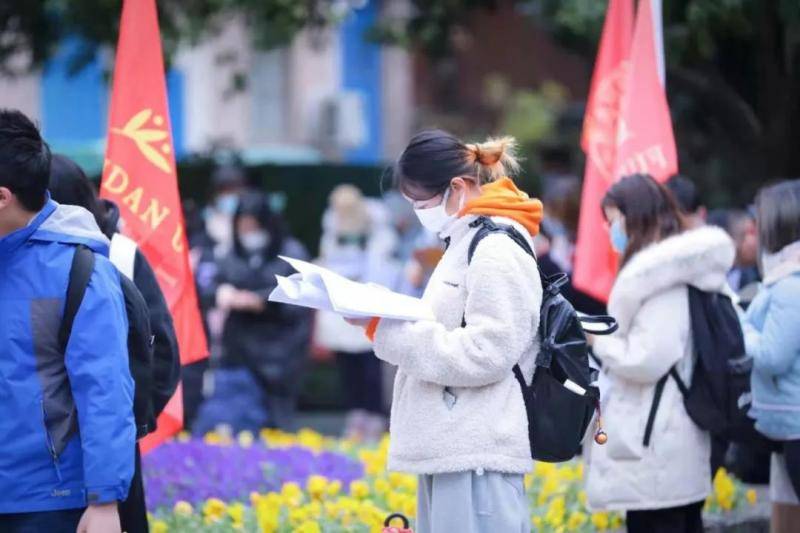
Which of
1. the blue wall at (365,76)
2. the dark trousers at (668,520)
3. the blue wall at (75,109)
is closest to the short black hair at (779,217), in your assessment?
the dark trousers at (668,520)

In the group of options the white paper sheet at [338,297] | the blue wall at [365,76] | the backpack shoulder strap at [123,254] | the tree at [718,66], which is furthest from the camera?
the blue wall at [365,76]

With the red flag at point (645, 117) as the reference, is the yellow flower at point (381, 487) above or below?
below

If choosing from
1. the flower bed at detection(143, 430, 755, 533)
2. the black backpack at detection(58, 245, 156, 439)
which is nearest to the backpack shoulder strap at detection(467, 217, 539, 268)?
the black backpack at detection(58, 245, 156, 439)

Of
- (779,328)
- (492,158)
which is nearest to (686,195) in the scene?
(779,328)

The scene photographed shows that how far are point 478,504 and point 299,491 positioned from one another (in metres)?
2.53

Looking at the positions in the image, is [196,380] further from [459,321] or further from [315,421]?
[315,421]

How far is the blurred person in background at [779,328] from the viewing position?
564cm

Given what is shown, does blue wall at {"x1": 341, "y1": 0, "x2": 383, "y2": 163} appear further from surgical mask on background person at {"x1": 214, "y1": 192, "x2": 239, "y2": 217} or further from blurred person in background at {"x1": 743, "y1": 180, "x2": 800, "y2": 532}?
blurred person in background at {"x1": 743, "y1": 180, "x2": 800, "y2": 532}

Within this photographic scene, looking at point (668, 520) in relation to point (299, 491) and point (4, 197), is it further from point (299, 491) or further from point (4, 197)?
point (4, 197)

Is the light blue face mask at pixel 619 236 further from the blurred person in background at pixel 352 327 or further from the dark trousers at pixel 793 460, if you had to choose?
the blurred person in background at pixel 352 327

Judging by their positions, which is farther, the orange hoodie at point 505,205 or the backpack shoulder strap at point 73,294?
the orange hoodie at point 505,205

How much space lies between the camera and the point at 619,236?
5.89m

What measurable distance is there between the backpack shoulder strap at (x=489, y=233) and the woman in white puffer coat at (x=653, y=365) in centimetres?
136

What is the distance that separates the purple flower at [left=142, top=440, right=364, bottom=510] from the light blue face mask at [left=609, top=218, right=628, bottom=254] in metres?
1.99
